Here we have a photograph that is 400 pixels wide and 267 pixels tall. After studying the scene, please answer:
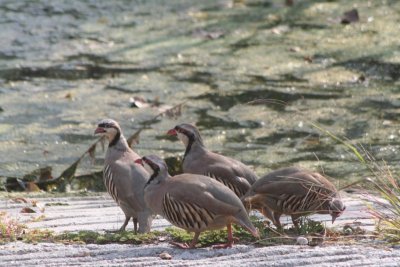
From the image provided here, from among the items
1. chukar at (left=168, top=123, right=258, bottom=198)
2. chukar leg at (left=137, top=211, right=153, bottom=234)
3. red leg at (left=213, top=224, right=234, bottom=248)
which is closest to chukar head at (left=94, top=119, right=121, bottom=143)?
chukar at (left=168, top=123, right=258, bottom=198)

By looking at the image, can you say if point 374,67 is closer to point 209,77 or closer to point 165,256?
point 209,77

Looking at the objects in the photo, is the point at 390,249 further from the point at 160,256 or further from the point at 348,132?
the point at 348,132

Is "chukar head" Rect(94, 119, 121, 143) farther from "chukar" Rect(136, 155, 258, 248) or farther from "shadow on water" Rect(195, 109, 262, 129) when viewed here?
"shadow on water" Rect(195, 109, 262, 129)

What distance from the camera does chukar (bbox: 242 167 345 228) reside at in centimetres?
629

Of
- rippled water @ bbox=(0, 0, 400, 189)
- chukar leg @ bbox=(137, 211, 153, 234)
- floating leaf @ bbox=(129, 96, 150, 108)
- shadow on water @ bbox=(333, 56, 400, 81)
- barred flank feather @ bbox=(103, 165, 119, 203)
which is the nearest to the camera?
chukar leg @ bbox=(137, 211, 153, 234)

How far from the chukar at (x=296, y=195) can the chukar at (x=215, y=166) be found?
2.20 feet

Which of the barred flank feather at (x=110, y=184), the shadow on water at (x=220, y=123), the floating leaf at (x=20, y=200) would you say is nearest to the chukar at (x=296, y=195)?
the barred flank feather at (x=110, y=184)

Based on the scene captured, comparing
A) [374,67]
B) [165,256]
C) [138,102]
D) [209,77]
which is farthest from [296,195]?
[374,67]

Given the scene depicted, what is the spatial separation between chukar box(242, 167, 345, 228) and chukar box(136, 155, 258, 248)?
523 millimetres

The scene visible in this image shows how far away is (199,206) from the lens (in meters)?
5.80

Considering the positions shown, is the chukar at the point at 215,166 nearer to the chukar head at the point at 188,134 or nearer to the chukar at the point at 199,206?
the chukar head at the point at 188,134

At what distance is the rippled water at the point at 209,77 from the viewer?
953cm

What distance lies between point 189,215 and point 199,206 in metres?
0.07

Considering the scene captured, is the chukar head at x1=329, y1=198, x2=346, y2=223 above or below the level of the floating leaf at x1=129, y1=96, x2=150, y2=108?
above
